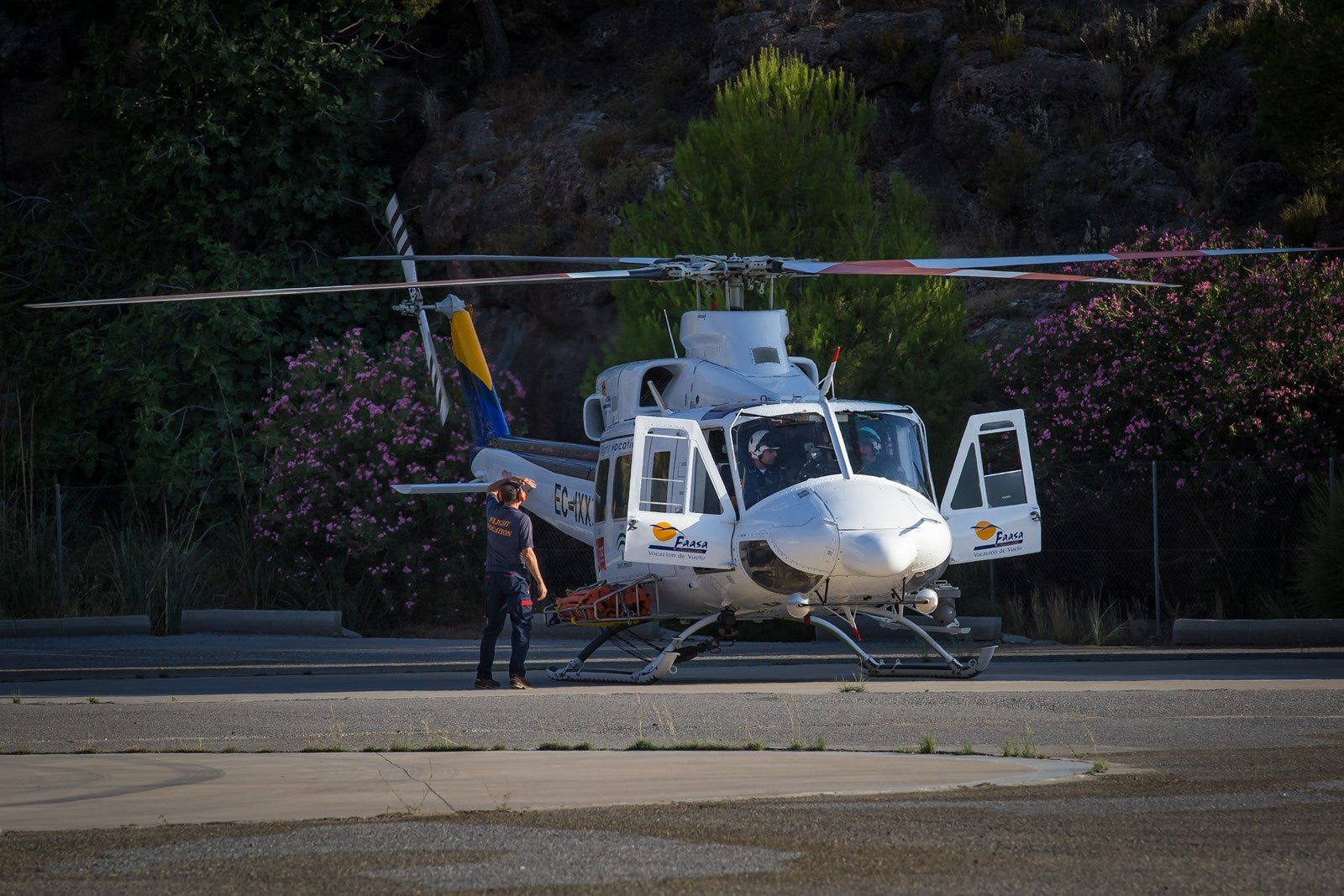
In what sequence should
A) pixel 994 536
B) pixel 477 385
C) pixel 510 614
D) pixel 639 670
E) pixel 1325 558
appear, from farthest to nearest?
pixel 1325 558, pixel 477 385, pixel 639 670, pixel 994 536, pixel 510 614

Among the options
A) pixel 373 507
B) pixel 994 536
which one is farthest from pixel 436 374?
pixel 994 536

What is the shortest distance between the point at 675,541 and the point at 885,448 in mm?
2028

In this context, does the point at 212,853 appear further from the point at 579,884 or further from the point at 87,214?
the point at 87,214

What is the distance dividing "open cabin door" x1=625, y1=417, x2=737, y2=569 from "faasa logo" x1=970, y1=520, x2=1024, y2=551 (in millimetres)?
2182

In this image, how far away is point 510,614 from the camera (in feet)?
43.7

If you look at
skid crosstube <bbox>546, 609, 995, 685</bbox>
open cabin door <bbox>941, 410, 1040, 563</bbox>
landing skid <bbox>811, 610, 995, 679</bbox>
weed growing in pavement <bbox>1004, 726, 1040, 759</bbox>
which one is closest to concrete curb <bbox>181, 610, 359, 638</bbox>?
skid crosstube <bbox>546, 609, 995, 685</bbox>

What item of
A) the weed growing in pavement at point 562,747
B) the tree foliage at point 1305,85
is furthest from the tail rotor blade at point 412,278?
the tree foliage at point 1305,85

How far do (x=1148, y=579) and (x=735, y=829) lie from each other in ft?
56.1

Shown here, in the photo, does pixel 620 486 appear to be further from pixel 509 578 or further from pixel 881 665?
pixel 881 665

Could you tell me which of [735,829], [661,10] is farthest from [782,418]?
[661,10]

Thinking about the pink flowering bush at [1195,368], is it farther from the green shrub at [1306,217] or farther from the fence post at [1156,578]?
A: the green shrub at [1306,217]

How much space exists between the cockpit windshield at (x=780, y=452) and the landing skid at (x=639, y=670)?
1287 mm

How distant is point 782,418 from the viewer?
13.7 metres

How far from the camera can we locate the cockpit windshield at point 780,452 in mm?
13469
